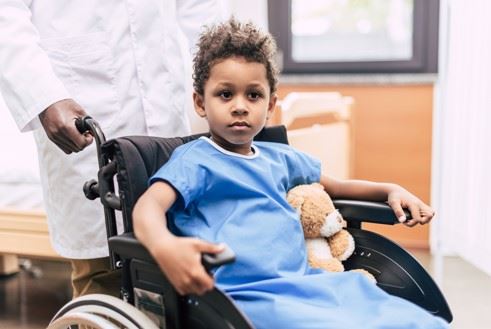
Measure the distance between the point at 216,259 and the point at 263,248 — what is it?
290 mm

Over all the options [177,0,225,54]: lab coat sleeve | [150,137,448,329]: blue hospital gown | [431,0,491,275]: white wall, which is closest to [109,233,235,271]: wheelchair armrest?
[150,137,448,329]: blue hospital gown

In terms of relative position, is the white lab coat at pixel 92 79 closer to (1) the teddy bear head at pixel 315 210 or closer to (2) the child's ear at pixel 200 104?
(2) the child's ear at pixel 200 104

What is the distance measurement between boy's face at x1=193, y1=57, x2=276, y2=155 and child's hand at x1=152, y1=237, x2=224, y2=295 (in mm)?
335

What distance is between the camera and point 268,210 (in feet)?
4.06

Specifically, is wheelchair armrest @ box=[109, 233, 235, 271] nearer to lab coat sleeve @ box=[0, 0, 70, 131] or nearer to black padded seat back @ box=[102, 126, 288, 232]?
black padded seat back @ box=[102, 126, 288, 232]

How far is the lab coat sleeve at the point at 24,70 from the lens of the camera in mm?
1262

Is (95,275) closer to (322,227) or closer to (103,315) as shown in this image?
(103,315)

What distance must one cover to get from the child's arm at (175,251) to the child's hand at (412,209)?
502 millimetres

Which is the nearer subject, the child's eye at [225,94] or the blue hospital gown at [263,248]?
the blue hospital gown at [263,248]

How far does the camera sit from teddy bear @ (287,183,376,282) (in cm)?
135

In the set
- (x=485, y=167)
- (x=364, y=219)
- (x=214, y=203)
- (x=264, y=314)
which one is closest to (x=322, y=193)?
(x=364, y=219)

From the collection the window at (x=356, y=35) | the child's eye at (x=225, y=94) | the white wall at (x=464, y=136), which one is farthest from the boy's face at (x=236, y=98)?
the window at (x=356, y=35)

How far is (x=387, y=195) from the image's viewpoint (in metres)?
1.37

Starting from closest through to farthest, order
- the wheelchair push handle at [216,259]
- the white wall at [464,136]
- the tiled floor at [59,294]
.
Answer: the wheelchair push handle at [216,259]
the tiled floor at [59,294]
the white wall at [464,136]
